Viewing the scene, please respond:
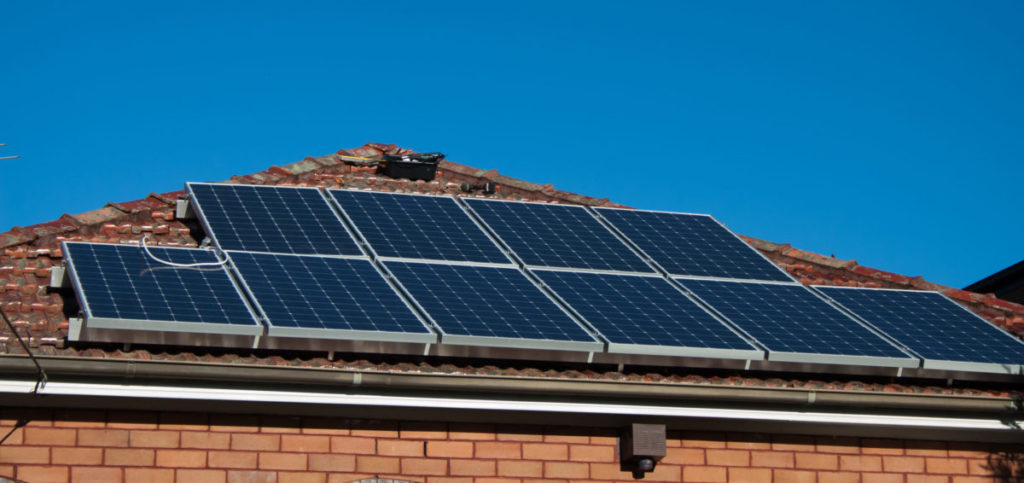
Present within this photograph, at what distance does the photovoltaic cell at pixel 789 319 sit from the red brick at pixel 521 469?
8.84ft

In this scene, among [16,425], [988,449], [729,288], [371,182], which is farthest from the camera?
[371,182]

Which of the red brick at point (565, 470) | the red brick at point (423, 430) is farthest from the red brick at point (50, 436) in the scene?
the red brick at point (565, 470)

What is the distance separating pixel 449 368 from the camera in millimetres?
13008

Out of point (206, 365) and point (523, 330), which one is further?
point (523, 330)

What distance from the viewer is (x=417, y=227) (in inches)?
625

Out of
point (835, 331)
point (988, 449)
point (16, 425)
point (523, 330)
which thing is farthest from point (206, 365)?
point (988, 449)

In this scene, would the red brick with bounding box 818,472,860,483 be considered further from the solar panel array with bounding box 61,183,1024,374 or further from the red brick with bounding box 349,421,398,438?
the red brick with bounding box 349,421,398,438

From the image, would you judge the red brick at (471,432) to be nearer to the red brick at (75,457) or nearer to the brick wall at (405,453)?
the brick wall at (405,453)

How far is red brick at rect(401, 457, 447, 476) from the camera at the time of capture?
12617 mm

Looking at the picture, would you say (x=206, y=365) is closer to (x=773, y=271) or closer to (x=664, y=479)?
(x=664, y=479)

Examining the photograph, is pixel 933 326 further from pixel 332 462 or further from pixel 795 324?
pixel 332 462

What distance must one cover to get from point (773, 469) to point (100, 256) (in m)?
6.77

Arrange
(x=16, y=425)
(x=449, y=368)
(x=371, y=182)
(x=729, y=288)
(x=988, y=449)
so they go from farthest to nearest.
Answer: (x=371, y=182), (x=729, y=288), (x=988, y=449), (x=449, y=368), (x=16, y=425)

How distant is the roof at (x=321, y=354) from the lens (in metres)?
12.6
